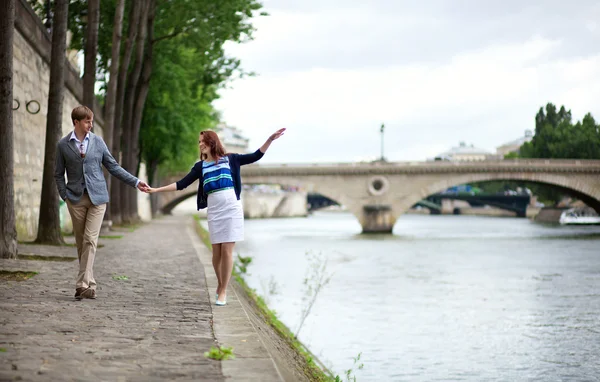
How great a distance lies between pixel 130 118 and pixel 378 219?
32634mm

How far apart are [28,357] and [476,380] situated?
6.11m

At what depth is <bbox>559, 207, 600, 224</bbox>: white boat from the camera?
76.7 metres

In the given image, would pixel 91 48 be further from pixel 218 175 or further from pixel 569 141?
pixel 569 141

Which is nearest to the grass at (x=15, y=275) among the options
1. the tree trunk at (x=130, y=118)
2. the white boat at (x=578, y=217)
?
the tree trunk at (x=130, y=118)

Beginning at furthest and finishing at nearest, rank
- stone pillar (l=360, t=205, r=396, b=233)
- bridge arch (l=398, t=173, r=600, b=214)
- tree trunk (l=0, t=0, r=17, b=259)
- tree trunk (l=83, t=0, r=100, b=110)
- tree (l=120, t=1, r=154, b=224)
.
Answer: bridge arch (l=398, t=173, r=600, b=214) → stone pillar (l=360, t=205, r=396, b=233) → tree (l=120, t=1, r=154, b=224) → tree trunk (l=83, t=0, r=100, b=110) → tree trunk (l=0, t=0, r=17, b=259)

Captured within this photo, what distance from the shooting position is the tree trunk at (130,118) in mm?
22891

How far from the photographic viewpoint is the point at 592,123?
77.6 metres

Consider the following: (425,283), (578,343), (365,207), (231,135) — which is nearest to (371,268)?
(425,283)

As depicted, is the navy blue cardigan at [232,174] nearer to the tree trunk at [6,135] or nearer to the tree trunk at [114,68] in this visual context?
the tree trunk at [6,135]

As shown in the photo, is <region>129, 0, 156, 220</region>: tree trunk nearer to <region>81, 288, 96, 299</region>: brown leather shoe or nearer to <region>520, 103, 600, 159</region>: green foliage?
<region>81, 288, 96, 299</region>: brown leather shoe

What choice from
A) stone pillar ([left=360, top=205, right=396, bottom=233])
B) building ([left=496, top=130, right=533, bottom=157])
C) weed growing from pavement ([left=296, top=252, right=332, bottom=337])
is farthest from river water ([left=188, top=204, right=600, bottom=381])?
building ([left=496, top=130, right=533, bottom=157])

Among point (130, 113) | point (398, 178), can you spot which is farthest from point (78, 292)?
point (398, 178)

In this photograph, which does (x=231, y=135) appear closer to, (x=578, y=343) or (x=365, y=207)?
(x=365, y=207)

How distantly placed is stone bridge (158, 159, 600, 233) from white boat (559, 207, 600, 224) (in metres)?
15.6
